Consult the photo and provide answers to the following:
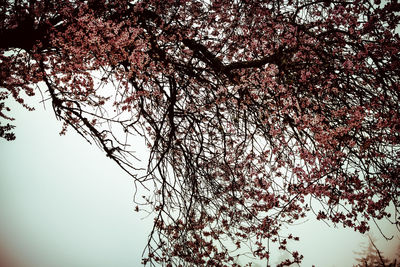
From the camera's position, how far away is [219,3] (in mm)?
4777

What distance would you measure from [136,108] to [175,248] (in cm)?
336

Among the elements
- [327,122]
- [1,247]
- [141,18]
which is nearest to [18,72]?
[141,18]

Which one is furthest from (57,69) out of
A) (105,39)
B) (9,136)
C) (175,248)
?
(175,248)

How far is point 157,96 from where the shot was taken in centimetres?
546

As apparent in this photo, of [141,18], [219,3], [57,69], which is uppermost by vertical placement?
[219,3]

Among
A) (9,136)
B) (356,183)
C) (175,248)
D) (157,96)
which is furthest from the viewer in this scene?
(157,96)

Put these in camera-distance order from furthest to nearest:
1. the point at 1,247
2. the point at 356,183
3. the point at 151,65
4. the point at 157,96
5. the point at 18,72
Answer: the point at 1,247, the point at 157,96, the point at 18,72, the point at 151,65, the point at 356,183

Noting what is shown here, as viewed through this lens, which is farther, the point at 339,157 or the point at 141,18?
the point at 141,18

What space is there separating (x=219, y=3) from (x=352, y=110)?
361cm

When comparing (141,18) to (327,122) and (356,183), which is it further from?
(356,183)

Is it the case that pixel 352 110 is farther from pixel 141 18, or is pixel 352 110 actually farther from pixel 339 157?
pixel 141 18

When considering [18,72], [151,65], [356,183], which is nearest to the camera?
[356,183]

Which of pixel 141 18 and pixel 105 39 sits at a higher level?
pixel 141 18

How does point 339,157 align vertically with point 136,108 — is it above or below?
below
